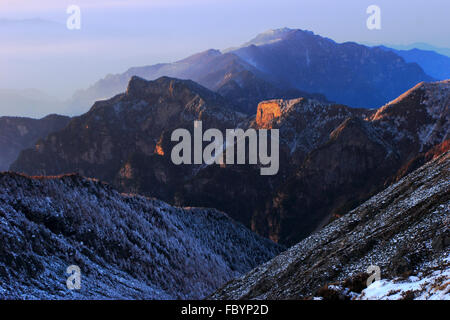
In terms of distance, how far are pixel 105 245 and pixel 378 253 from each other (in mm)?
33119

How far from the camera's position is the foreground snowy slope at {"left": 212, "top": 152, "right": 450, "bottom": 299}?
26219mm

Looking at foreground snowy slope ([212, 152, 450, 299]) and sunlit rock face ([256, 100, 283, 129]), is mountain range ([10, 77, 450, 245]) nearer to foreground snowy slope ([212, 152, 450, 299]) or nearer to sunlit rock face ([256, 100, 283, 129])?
sunlit rock face ([256, 100, 283, 129])

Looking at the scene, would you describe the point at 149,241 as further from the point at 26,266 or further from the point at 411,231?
the point at 411,231

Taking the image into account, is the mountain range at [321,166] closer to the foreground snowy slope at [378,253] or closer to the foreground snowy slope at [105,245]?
the foreground snowy slope at [105,245]

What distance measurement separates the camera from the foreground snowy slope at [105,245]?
1654 inches

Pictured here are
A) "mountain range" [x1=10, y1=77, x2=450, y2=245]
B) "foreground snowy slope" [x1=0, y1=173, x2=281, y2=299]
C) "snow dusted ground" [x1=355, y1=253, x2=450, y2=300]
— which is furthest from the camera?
"mountain range" [x1=10, y1=77, x2=450, y2=245]

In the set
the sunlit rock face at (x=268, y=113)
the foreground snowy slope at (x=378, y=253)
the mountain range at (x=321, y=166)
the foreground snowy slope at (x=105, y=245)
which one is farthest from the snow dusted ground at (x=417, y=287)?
the sunlit rock face at (x=268, y=113)

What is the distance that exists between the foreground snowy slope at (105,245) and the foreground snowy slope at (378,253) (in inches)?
462

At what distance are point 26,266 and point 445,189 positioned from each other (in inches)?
1457

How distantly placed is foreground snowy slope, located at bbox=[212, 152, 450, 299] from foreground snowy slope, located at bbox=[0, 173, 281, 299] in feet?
38.5

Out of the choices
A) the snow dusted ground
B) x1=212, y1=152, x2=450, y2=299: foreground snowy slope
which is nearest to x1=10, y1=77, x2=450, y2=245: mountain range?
x1=212, y1=152, x2=450, y2=299: foreground snowy slope

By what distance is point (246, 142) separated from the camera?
550ft

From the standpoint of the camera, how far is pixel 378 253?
34.5m

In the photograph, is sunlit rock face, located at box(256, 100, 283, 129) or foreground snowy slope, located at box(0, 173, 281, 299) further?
sunlit rock face, located at box(256, 100, 283, 129)
